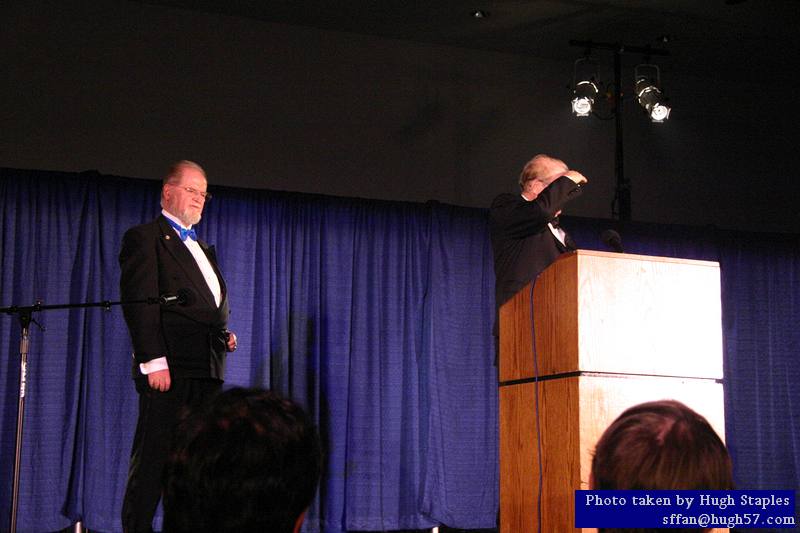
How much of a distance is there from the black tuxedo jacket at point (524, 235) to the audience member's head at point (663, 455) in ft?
6.95

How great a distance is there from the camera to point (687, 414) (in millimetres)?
1000

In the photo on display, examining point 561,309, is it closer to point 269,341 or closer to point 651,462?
point 651,462

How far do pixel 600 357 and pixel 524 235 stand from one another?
0.93m

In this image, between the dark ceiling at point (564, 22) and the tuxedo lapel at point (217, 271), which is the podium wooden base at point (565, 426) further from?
the dark ceiling at point (564, 22)

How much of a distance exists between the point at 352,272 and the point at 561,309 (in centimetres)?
285

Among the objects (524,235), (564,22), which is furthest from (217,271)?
(564,22)

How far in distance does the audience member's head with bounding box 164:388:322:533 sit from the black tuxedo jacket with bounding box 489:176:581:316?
86.6 inches

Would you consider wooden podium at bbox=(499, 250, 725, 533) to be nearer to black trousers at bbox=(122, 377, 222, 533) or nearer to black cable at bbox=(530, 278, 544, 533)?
black cable at bbox=(530, 278, 544, 533)

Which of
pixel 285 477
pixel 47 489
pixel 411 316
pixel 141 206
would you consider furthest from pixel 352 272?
pixel 285 477

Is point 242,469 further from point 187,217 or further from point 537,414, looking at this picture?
point 187,217

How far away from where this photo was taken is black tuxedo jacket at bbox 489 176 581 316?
311 cm

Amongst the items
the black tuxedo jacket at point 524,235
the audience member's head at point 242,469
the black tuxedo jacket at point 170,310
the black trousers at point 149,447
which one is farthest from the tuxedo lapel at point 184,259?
the audience member's head at point 242,469

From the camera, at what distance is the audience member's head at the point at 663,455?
97cm

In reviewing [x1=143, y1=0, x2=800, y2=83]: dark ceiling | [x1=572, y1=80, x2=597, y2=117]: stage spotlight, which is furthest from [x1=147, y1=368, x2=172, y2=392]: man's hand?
[x1=572, y1=80, x2=597, y2=117]: stage spotlight
